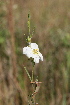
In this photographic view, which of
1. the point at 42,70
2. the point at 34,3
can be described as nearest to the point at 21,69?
the point at 42,70

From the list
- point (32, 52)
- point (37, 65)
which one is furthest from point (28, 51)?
point (37, 65)

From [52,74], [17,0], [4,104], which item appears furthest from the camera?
[17,0]

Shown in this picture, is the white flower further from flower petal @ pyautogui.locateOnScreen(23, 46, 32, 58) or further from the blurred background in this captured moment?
the blurred background

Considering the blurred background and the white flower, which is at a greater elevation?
the blurred background

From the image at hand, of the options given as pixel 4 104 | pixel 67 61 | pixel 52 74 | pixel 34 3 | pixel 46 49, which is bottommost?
pixel 4 104

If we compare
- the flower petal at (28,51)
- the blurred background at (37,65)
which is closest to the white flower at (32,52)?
the flower petal at (28,51)

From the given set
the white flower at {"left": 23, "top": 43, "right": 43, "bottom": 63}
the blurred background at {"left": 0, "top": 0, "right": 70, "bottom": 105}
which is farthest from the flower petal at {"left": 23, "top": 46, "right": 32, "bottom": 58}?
the blurred background at {"left": 0, "top": 0, "right": 70, "bottom": 105}

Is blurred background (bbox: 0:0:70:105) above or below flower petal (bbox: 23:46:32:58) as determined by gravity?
above

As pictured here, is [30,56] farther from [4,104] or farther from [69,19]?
[69,19]

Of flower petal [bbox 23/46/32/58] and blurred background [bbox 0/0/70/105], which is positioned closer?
flower petal [bbox 23/46/32/58]

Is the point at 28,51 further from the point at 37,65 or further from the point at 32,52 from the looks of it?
the point at 37,65

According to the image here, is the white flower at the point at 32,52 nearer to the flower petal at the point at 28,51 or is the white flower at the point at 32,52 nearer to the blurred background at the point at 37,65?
the flower petal at the point at 28,51
